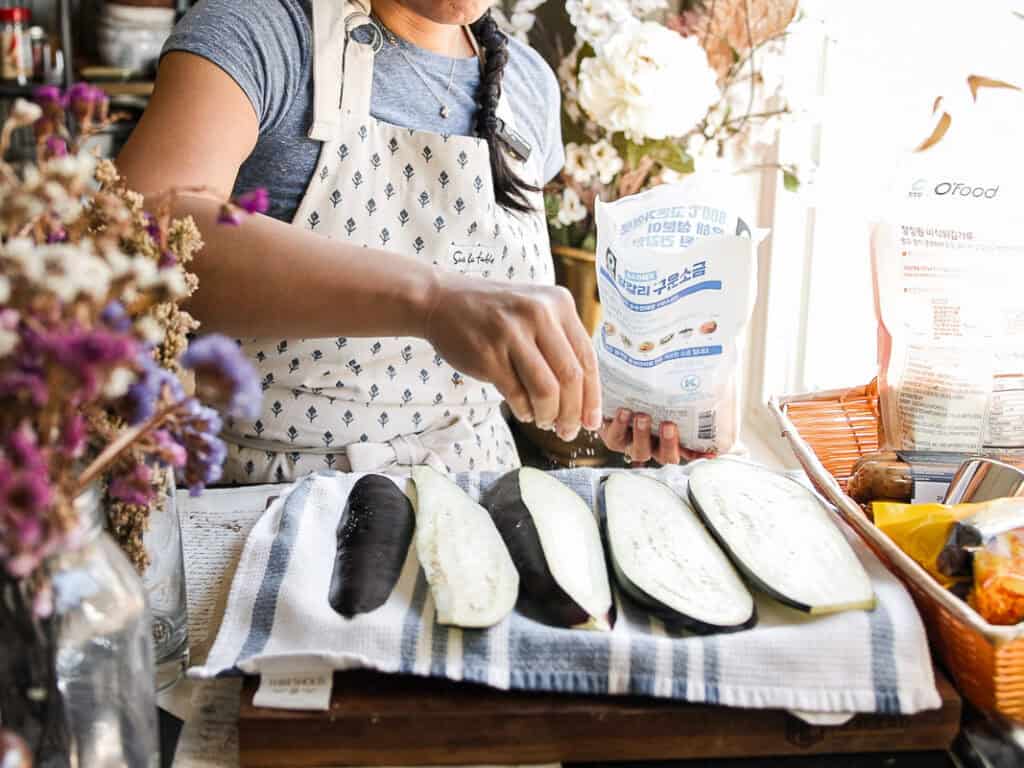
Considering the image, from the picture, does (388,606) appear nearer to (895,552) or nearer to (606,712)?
(606,712)

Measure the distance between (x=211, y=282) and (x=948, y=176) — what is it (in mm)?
675

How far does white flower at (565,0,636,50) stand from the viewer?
5.83 ft

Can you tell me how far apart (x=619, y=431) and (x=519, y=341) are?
34cm

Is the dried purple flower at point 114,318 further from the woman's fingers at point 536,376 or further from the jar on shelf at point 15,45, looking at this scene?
the jar on shelf at point 15,45

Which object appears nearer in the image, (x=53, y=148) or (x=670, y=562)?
(x=53, y=148)

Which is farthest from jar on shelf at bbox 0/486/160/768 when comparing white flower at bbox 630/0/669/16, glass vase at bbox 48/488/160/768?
white flower at bbox 630/0/669/16

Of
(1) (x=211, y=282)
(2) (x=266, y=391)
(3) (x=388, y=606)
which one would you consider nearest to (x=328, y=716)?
(3) (x=388, y=606)

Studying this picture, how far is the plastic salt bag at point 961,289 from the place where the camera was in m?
0.95

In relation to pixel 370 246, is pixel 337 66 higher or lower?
higher

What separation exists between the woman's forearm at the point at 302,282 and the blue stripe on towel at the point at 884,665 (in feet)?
1.33

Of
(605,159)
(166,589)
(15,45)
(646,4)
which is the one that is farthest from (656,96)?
(15,45)

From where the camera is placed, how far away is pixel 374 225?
1.27 metres

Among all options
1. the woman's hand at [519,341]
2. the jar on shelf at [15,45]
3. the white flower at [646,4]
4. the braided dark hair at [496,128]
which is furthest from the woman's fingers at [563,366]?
the jar on shelf at [15,45]

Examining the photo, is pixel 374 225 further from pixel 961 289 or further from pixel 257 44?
pixel 961 289
